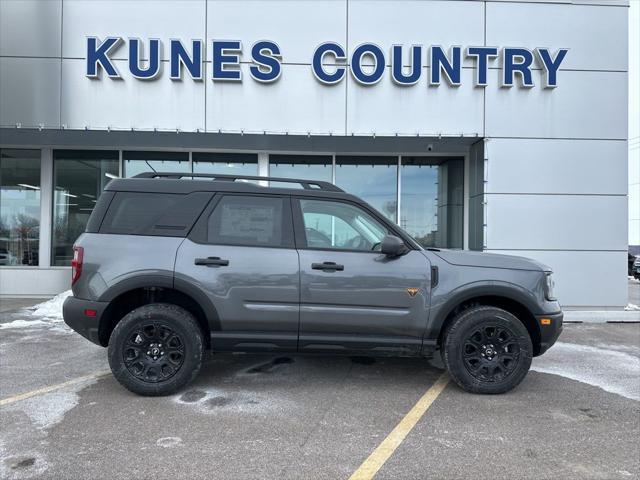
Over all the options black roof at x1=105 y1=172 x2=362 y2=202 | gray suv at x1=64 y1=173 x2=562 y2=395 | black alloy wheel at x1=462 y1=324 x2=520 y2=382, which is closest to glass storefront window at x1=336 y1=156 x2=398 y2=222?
black roof at x1=105 y1=172 x2=362 y2=202

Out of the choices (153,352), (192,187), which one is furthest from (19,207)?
(153,352)

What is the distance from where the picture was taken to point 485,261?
436cm

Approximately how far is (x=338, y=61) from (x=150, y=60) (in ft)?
11.5

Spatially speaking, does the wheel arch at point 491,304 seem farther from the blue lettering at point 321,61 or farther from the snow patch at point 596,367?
the blue lettering at point 321,61

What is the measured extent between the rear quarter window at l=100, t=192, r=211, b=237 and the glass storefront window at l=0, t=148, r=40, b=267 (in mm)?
7526

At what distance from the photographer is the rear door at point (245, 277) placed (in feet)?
13.7

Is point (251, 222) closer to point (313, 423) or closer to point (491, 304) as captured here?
point (313, 423)

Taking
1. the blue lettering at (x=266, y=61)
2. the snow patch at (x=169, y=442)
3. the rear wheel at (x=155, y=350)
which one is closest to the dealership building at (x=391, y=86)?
the blue lettering at (x=266, y=61)

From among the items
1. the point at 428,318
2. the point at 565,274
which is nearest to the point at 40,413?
the point at 428,318

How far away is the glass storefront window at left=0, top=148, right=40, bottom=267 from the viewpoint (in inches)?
406

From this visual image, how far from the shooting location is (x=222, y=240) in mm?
4277

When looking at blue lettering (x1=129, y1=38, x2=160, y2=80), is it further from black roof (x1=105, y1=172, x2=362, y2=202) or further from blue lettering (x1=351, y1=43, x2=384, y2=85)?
black roof (x1=105, y1=172, x2=362, y2=202)

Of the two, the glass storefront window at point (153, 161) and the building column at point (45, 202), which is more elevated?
the glass storefront window at point (153, 161)

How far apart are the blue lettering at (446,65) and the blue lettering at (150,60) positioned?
5.17 metres
